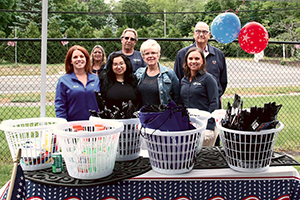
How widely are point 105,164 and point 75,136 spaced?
1.02ft

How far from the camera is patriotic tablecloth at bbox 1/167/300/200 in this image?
1839 millimetres

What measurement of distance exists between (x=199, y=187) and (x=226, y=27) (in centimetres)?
243

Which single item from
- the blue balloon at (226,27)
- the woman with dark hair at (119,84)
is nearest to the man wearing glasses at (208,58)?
the blue balloon at (226,27)

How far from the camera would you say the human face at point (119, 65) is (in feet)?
9.41

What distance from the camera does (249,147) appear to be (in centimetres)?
182

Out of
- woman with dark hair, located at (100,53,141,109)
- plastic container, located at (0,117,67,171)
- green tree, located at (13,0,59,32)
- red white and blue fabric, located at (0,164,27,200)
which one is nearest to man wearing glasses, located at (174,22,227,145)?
woman with dark hair, located at (100,53,141,109)

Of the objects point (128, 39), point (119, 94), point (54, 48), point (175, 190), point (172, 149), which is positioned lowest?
point (175, 190)

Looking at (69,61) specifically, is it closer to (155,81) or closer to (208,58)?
(155,81)

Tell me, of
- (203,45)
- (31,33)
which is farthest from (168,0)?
(203,45)

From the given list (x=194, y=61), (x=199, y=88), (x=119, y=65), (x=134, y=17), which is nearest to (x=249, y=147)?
(x=199, y=88)

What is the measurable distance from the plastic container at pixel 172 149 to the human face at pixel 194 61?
1.24 m

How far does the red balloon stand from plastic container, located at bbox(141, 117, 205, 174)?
91.7 inches

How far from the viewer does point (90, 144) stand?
1.69 meters

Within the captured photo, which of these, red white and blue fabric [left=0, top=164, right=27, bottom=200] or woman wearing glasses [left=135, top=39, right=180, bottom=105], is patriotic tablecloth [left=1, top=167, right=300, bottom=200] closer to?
red white and blue fabric [left=0, top=164, right=27, bottom=200]
